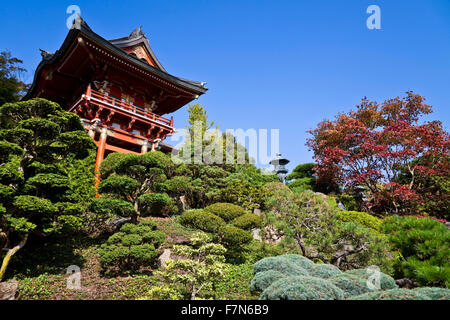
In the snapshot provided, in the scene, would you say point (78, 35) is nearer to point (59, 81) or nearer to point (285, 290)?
point (59, 81)

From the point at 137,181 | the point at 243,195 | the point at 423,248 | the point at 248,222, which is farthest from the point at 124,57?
the point at 423,248

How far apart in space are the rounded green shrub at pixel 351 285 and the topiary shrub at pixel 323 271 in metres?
0.49

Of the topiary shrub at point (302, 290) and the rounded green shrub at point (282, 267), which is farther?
the rounded green shrub at point (282, 267)

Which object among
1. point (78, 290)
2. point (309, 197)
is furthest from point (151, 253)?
point (309, 197)

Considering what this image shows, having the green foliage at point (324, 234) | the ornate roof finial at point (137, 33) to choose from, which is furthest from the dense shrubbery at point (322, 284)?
the ornate roof finial at point (137, 33)

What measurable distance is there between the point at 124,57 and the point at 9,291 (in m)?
9.98

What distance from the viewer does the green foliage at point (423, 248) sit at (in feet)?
13.0

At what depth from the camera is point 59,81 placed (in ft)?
43.5

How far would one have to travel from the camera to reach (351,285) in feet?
12.8

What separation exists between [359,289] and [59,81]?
51.3 ft

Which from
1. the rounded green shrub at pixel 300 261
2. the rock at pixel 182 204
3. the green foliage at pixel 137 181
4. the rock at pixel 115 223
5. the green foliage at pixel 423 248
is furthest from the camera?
the rock at pixel 182 204

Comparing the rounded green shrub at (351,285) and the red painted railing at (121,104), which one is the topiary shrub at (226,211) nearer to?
the rounded green shrub at (351,285)

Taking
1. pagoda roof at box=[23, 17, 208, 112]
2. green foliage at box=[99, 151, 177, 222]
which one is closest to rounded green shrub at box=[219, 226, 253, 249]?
green foliage at box=[99, 151, 177, 222]

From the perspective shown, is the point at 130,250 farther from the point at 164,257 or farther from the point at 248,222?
the point at 248,222
